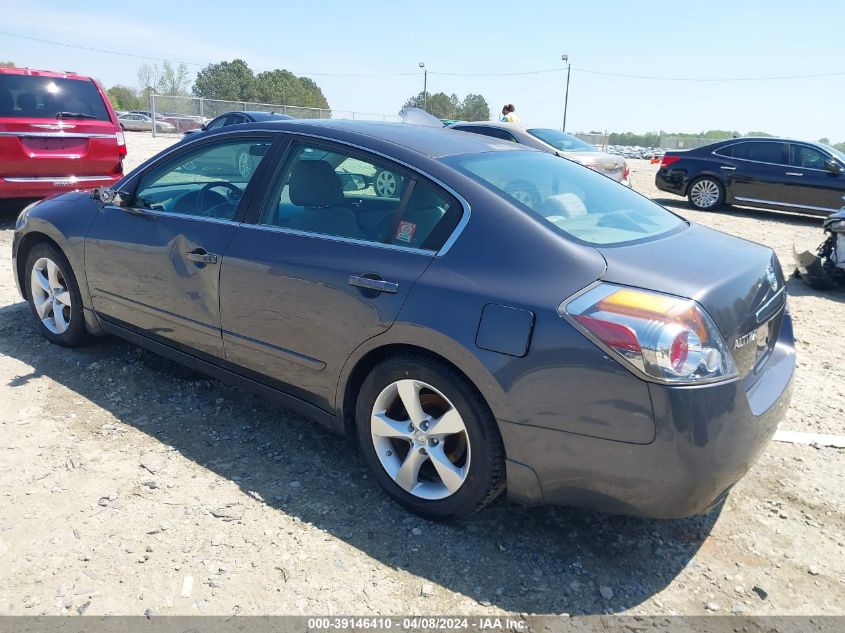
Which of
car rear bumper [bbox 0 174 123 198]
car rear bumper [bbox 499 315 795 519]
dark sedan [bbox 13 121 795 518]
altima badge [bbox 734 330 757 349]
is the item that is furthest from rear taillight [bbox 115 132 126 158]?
altima badge [bbox 734 330 757 349]

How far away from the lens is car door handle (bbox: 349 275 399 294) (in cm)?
263

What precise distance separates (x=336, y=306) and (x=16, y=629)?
62.0 inches

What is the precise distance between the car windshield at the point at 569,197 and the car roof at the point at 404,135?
92 mm

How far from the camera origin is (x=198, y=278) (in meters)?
3.36

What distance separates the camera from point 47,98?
7859 millimetres

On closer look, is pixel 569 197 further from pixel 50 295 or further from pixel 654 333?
pixel 50 295

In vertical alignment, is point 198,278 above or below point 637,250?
below

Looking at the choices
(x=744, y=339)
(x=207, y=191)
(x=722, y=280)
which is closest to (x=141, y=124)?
(x=207, y=191)

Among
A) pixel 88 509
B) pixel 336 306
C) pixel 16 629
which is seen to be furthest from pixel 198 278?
pixel 16 629

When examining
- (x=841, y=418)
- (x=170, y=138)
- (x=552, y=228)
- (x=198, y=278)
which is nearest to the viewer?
(x=552, y=228)

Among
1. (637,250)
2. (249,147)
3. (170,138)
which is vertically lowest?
(170,138)

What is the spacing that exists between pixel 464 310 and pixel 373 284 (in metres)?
0.44

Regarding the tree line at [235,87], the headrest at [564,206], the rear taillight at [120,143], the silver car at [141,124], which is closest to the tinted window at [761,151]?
the rear taillight at [120,143]

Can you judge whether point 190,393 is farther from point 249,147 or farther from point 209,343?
point 249,147
